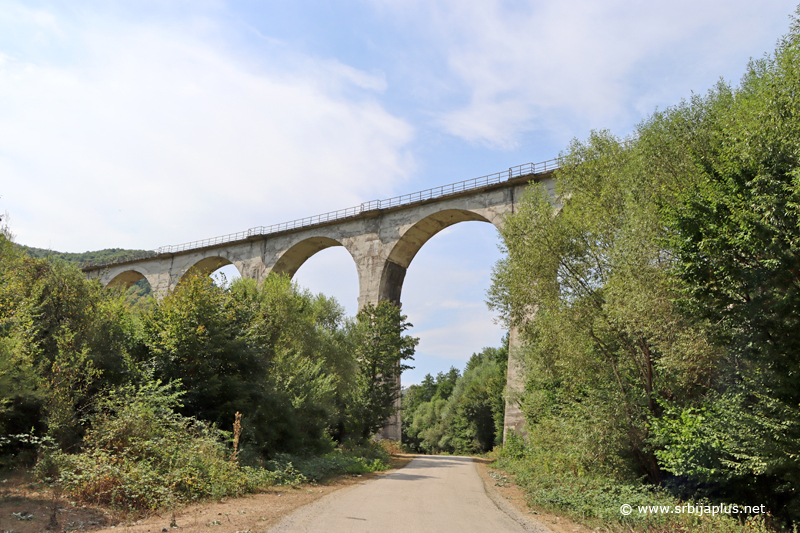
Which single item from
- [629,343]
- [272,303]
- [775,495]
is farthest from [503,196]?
[775,495]

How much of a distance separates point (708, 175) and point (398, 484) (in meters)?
9.96

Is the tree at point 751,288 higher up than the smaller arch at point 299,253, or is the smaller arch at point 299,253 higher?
the smaller arch at point 299,253

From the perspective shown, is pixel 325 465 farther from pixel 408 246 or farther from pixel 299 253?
pixel 299 253

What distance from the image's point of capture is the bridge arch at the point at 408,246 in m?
29.0

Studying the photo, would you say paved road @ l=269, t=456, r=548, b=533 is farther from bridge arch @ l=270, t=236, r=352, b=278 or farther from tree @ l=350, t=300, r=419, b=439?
bridge arch @ l=270, t=236, r=352, b=278

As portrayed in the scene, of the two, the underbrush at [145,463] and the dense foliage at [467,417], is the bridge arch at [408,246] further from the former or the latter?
the underbrush at [145,463]

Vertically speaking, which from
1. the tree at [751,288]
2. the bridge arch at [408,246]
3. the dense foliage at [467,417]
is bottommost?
the dense foliage at [467,417]

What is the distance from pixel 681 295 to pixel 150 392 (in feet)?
37.3

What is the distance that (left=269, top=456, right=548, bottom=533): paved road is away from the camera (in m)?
6.57

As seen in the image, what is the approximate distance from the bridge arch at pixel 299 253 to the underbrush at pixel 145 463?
2445 centimetres

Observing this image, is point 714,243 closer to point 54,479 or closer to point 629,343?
point 629,343

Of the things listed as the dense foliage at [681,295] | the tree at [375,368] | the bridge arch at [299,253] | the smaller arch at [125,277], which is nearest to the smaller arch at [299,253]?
the bridge arch at [299,253]

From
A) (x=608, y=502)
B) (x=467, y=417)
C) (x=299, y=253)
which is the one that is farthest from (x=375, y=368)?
(x=467, y=417)

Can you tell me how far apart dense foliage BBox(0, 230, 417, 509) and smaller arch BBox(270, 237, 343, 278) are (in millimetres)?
16755
